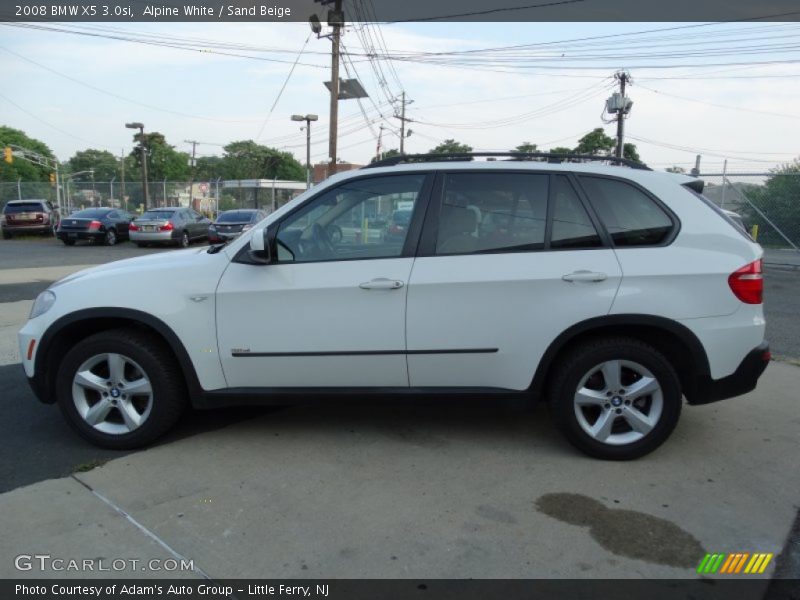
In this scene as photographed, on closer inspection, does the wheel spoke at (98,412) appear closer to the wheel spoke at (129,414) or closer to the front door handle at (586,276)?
the wheel spoke at (129,414)

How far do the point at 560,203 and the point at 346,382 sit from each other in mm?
1711

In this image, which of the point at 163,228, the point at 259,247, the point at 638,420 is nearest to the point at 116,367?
the point at 259,247

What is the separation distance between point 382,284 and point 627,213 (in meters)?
1.56

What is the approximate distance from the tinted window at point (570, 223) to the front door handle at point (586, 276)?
0.19 metres

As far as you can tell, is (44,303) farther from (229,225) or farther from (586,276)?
(229,225)

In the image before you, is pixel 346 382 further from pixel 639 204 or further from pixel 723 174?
pixel 723 174

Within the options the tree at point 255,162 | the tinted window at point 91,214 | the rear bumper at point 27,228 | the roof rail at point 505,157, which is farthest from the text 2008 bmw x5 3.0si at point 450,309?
the tree at point 255,162

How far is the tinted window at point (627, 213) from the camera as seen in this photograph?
3.60 meters

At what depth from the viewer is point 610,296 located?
3492 mm

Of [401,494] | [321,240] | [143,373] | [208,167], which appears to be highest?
[208,167]

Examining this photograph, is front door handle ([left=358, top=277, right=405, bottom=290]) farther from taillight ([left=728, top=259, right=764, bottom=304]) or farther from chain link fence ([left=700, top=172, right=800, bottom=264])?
chain link fence ([left=700, top=172, right=800, bottom=264])

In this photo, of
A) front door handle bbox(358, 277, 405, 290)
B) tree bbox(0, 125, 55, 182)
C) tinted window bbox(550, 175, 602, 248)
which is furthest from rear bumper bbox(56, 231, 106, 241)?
tree bbox(0, 125, 55, 182)

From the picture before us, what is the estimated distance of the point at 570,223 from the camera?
363 cm
